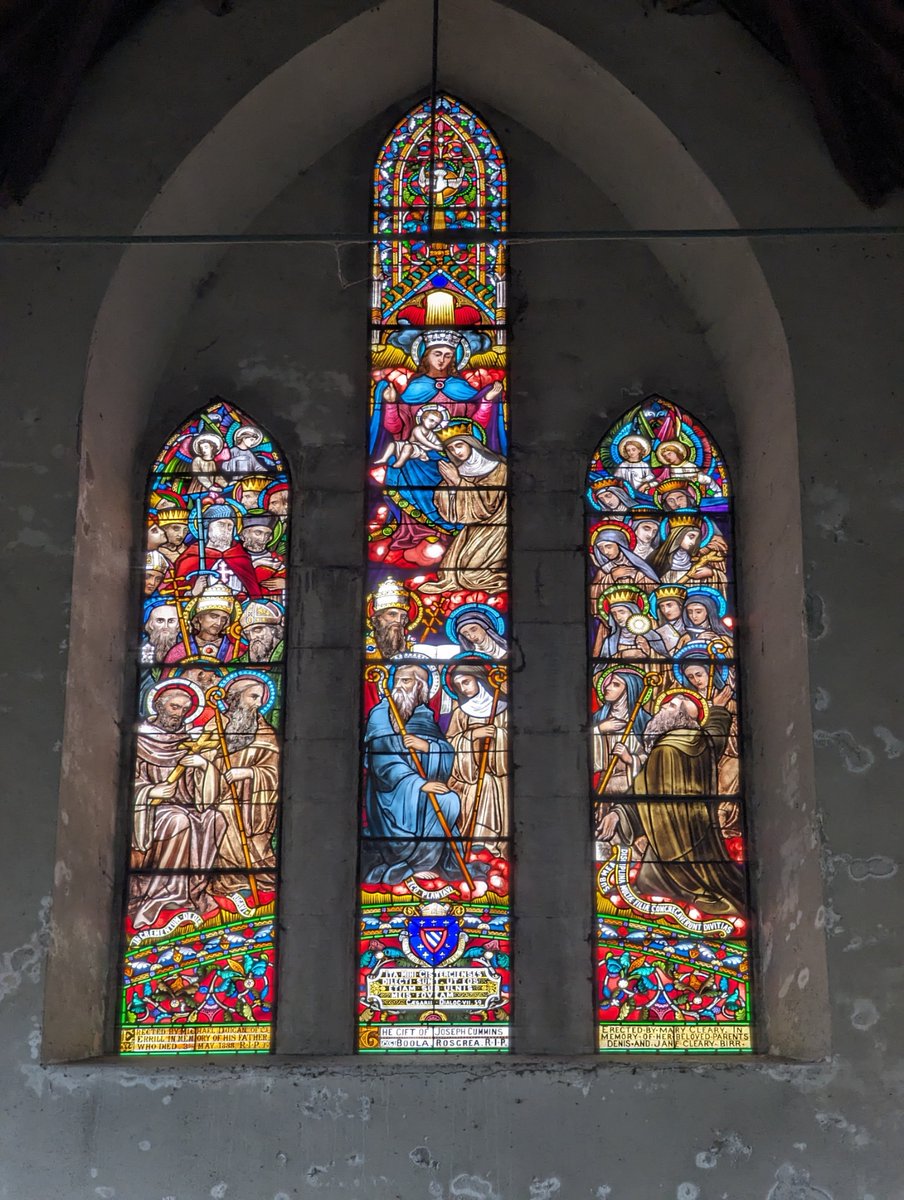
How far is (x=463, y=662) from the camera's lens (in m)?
7.96

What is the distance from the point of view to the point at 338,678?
7879 millimetres

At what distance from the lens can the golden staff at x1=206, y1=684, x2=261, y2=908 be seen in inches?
301

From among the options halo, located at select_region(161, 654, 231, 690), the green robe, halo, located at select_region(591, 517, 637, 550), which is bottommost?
the green robe

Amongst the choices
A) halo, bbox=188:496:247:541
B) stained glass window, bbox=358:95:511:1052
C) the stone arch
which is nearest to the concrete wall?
the stone arch

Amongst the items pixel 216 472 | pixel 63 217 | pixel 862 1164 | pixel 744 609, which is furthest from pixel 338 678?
pixel 862 1164

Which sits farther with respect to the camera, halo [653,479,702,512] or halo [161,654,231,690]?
halo [653,479,702,512]

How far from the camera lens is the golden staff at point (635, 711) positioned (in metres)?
7.80

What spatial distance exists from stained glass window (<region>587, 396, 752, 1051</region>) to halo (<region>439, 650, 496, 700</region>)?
0.49 metres

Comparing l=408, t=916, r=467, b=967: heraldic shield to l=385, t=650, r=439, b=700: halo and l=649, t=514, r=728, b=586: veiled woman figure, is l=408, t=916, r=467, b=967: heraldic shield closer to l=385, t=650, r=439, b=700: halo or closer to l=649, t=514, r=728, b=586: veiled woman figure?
l=385, t=650, r=439, b=700: halo

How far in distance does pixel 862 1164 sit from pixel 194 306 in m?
Result: 4.92

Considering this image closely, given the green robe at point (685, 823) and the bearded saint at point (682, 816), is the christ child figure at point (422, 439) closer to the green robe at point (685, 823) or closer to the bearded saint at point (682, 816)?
the bearded saint at point (682, 816)

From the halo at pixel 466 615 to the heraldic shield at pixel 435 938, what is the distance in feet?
4.21

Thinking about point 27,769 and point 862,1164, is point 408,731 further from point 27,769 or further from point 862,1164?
point 862,1164

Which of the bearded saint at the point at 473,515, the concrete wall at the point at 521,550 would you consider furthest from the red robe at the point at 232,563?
the bearded saint at the point at 473,515
